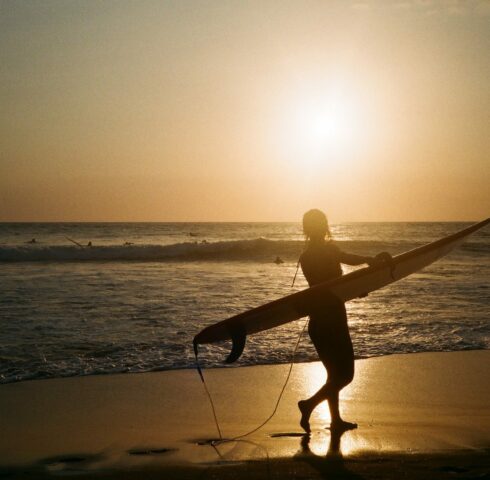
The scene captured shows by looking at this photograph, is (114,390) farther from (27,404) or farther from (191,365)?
(191,365)

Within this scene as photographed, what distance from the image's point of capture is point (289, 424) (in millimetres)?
5051

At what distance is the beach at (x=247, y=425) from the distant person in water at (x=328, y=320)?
25 cm

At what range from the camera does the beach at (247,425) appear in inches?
154

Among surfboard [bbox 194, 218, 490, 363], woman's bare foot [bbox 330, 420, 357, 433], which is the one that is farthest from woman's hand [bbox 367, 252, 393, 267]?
woman's bare foot [bbox 330, 420, 357, 433]

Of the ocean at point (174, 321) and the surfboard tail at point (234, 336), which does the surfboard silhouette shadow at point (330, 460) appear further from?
the ocean at point (174, 321)

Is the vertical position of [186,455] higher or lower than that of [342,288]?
lower

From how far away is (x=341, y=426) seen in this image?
187 inches

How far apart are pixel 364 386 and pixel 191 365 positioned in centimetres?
215

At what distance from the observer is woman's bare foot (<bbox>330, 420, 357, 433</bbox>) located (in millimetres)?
4737

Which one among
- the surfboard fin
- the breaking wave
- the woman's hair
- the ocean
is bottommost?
the breaking wave

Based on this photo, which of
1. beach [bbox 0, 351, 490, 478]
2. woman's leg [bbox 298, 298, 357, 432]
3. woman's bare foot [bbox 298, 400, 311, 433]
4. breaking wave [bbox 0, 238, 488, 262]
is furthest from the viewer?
breaking wave [bbox 0, 238, 488, 262]

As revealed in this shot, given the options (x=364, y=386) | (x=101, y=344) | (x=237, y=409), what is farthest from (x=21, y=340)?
(x=364, y=386)

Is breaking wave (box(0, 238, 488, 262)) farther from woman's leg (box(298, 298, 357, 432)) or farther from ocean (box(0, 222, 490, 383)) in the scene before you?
woman's leg (box(298, 298, 357, 432))

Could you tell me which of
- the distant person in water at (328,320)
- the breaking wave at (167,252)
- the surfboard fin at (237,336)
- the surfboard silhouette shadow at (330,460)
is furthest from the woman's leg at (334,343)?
the breaking wave at (167,252)
